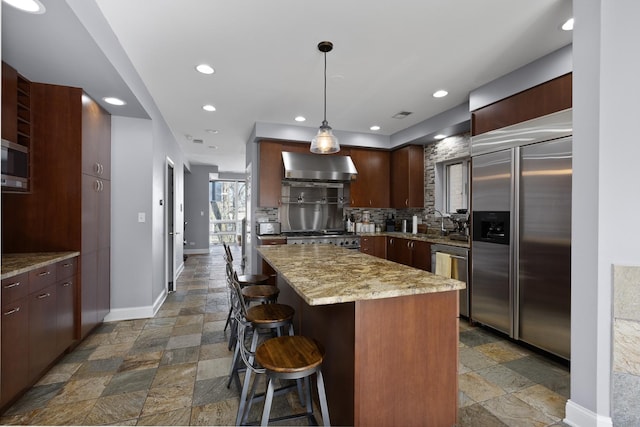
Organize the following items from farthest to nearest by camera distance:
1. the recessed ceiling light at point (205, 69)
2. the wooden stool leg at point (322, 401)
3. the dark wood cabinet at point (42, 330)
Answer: the recessed ceiling light at point (205, 69)
the dark wood cabinet at point (42, 330)
the wooden stool leg at point (322, 401)

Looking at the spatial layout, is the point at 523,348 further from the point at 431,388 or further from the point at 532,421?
the point at 431,388

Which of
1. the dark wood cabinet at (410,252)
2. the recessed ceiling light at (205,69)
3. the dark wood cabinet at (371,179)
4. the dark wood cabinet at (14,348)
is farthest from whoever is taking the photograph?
the dark wood cabinet at (371,179)

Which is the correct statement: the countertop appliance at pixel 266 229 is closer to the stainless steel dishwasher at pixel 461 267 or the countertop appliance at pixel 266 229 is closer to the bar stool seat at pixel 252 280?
the bar stool seat at pixel 252 280

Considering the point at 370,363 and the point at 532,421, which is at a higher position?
the point at 370,363

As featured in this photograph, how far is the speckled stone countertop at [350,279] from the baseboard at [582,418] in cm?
111

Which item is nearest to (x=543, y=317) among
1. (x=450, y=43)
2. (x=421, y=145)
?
(x=450, y=43)

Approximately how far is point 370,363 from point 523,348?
224cm

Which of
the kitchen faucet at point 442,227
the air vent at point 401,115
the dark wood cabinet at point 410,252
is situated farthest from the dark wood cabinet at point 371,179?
the air vent at point 401,115

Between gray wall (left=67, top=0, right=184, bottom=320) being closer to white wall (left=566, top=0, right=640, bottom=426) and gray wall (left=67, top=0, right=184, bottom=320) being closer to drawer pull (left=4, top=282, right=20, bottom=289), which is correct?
drawer pull (left=4, top=282, right=20, bottom=289)

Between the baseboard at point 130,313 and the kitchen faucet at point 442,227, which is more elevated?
the kitchen faucet at point 442,227

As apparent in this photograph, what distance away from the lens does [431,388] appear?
1.61m

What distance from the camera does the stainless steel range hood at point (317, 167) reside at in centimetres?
483

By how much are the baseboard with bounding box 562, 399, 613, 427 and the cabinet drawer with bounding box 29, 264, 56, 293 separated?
A: 3.61 m

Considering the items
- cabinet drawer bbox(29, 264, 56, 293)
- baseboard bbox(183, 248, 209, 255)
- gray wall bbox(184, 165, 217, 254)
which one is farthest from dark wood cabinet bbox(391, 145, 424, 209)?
baseboard bbox(183, 248, 209, 255)
